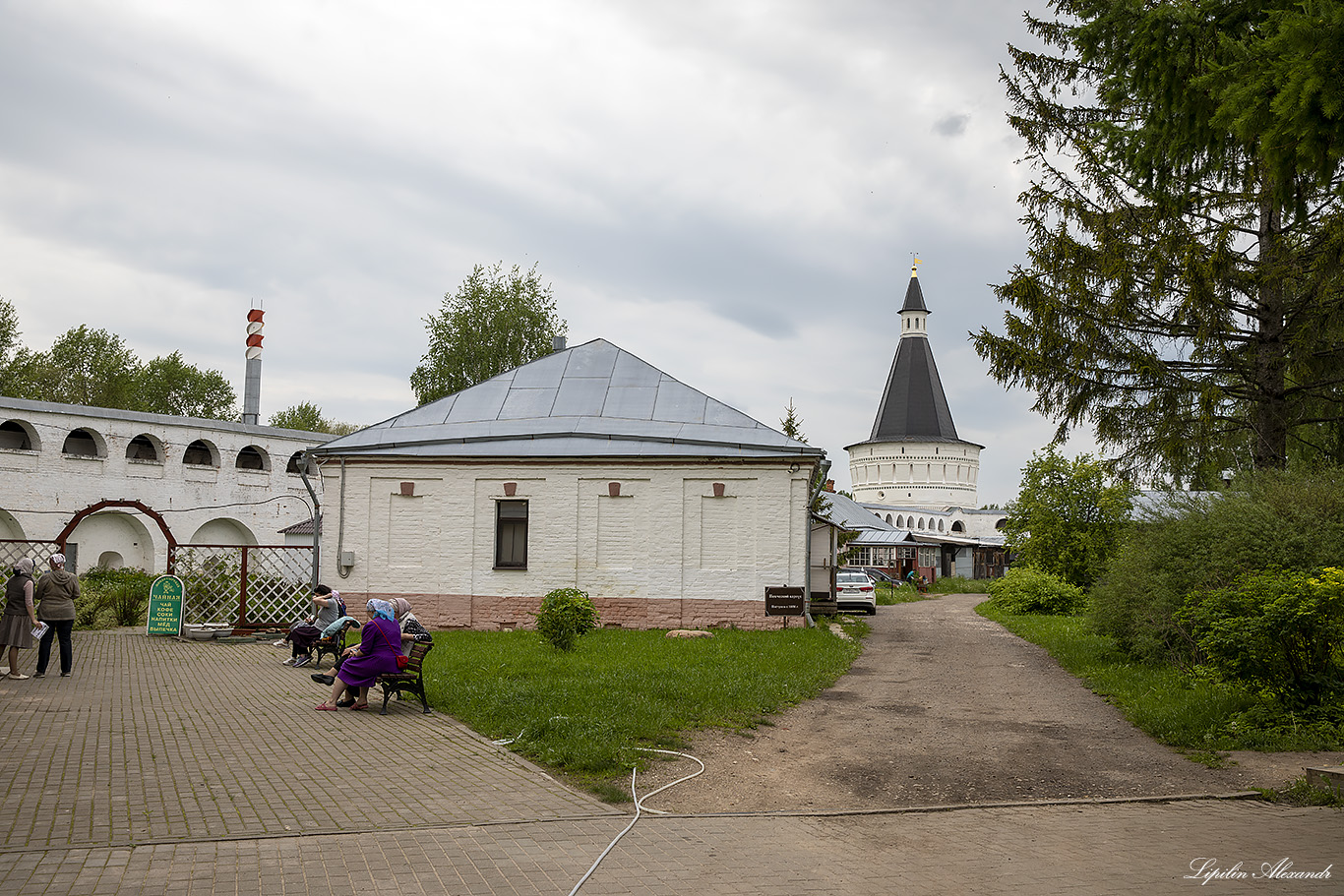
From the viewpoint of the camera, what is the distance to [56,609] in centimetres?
1316

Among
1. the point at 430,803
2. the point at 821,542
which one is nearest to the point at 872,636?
the point at 821,542

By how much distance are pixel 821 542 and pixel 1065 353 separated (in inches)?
489

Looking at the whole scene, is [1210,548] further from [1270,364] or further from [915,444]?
[915,444]

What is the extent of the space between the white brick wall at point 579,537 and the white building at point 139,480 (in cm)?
1433

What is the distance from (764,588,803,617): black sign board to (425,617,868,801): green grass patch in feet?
7.59

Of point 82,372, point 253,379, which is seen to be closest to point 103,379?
point 82,372

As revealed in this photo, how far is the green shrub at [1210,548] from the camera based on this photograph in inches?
503

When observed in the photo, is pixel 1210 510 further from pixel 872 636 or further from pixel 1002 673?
pixel 872 636

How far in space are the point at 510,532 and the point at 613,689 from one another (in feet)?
38.0

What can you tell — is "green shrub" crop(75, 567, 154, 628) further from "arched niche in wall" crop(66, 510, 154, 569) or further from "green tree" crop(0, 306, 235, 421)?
"green tree" crop(0, 306, 235, 421)

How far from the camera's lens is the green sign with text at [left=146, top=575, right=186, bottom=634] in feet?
63.9

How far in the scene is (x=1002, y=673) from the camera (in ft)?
51.0

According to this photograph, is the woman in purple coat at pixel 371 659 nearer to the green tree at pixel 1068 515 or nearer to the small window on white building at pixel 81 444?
the green tree at pixel 1068 515

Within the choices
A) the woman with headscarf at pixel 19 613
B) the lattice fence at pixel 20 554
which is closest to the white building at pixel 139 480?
the lattice fence at pixel 20 554
